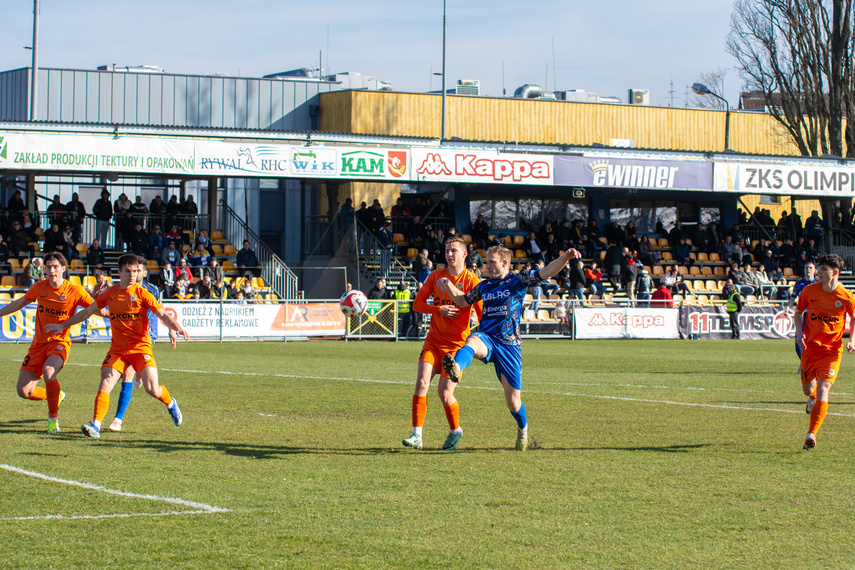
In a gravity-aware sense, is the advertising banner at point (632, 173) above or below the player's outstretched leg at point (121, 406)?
above

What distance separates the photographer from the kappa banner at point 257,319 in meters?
27.3

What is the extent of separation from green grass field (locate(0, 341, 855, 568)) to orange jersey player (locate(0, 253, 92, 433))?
1.34ft

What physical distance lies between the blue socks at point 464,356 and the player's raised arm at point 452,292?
38 centimetres

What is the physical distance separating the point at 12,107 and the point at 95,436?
128 ft

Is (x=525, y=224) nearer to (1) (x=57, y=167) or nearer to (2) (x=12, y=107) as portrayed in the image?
(1) (x=57, y=167)

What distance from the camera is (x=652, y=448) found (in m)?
9.22

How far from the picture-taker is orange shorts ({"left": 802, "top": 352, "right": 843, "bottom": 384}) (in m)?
9.25

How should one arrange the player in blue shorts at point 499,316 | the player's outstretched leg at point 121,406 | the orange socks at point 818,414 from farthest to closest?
the player's outstretched leg at point 121,406 < the orange socks at point 818,414 < the player in blue shorts at point 499,316

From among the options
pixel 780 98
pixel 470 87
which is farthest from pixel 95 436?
pixel 780 98

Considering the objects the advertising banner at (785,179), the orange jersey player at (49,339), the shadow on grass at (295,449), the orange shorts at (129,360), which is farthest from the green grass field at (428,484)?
the advertising banner at (785,179)

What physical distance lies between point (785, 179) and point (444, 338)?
1273 inches

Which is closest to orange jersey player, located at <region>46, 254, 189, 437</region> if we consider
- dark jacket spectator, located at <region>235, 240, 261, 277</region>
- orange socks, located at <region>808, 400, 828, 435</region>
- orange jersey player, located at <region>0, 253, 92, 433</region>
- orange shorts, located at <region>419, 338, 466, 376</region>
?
orange jersey player, located at <region>0, 253, 92, 433</region>

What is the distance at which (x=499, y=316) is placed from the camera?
8797mm

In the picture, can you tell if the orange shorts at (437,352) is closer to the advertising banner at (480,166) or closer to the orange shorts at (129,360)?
the orange shorts at (129,360)
